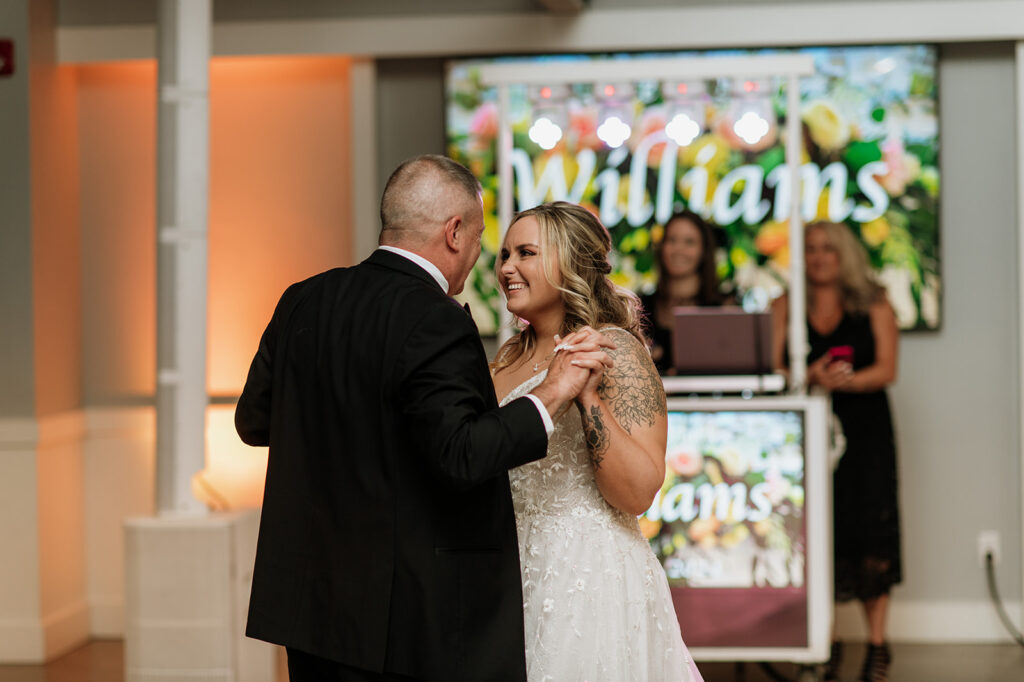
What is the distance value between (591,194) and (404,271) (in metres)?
2.90

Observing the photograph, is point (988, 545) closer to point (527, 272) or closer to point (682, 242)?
point (682, 242)

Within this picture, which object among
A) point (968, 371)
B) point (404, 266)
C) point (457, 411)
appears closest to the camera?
point (457, 411)

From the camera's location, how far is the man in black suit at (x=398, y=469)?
6.17 ft

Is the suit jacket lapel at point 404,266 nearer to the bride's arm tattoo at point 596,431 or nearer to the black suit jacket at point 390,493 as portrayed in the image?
the black suit jacket at point 390,493

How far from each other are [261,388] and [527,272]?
2.02 ft

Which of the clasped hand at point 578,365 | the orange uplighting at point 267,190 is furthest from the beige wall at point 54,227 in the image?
the clasped hand at point 578,365

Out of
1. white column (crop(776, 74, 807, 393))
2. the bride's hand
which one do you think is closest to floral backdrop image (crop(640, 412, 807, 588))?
white column (crop(776, 74, 807, 393))

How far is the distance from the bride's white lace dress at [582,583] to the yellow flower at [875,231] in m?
2.86

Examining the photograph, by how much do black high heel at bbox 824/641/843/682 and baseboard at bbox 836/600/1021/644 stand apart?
0.17 m

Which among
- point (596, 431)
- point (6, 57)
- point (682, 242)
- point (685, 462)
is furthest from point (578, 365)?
point (6, 57)

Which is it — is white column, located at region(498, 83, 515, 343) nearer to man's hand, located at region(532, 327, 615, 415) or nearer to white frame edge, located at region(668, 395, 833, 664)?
white frame edge, located at region(668, 395, 833, 664)

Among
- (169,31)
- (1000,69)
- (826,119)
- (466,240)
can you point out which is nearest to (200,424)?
(169,31)

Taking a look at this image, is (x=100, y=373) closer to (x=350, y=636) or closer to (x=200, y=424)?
(x=200, y=424)

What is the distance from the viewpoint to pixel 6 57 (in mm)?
4934
